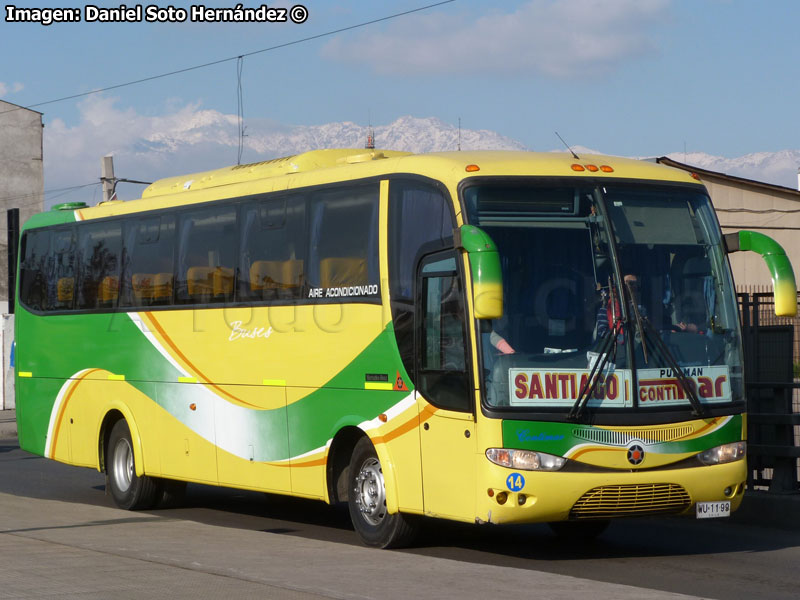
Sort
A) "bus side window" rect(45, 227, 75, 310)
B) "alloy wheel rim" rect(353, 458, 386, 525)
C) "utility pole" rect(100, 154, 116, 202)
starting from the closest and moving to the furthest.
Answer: "alloy wheel rim" rect(353, 458, 386, 525), "bus side window" rect(45, 227, 75, 310), "utility pole" rect(100, 154, 116, 202)

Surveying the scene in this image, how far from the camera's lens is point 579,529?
1284 cm

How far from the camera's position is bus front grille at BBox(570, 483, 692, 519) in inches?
411

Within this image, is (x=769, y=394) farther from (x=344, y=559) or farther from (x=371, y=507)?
(x=344, y=559)

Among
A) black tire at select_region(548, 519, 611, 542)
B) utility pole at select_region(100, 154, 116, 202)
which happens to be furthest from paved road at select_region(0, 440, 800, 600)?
utility pole at select_region(100, 154, 116, 202)

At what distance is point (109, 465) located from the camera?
16688mm

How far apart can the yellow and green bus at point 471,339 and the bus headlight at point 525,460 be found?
0.02 metres

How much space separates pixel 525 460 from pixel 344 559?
1.67m

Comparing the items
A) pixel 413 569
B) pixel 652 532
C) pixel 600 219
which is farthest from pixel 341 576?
pixel 652 532

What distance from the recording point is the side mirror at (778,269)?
10820 mm

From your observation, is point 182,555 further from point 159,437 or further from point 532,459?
point 159,437

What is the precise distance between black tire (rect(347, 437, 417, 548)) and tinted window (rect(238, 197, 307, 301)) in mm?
1842

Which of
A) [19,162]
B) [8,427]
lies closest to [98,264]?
[8,427]

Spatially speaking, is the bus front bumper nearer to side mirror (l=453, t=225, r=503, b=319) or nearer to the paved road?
the paved road

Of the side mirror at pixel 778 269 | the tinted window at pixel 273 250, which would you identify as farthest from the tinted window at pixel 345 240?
the side mirror at pixel 778 269
